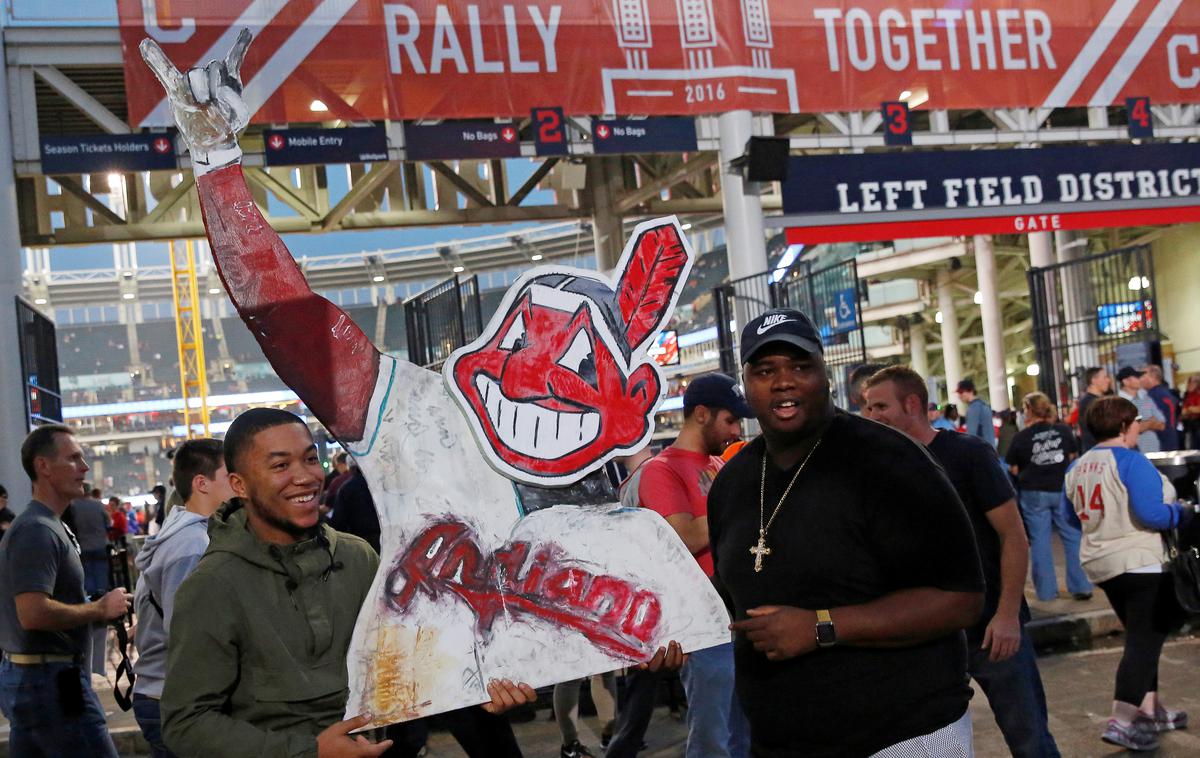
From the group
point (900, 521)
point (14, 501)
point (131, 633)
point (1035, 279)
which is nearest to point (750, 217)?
point (1035, 279)

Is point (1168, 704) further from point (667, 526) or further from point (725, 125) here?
point (725, 125)

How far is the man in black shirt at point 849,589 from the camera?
255 cm

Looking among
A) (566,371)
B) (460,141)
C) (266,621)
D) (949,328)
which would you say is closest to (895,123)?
(460,141)

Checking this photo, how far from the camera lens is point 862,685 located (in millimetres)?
2578

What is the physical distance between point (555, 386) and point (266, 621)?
1086 mm

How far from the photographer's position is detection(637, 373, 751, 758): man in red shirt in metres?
4.60

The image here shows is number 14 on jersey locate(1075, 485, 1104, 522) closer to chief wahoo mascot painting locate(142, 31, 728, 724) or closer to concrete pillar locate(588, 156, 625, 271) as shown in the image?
chief wahoo mascot painting locate(142, 31, 728, 724)

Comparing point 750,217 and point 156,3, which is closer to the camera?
point 156,3

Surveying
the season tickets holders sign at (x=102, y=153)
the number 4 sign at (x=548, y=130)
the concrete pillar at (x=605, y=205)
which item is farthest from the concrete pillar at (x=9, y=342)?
the concrete pillar at (x=605, y=205)

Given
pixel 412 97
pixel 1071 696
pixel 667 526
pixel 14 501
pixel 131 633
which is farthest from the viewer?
pixel 412 97

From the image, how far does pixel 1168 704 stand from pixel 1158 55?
946 cm

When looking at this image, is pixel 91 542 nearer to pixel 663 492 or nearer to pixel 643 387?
pixel 663 492

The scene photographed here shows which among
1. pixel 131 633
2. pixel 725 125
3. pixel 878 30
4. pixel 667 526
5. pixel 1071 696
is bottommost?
pixel 1071 696

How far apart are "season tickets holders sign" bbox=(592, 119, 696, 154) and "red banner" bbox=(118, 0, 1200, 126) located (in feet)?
0.69
